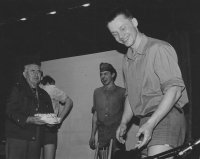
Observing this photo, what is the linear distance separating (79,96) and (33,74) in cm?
237

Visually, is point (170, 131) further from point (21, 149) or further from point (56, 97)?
point (56, 97)

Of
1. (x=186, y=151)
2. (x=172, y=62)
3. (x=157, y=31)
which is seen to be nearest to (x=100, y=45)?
(x=157, y=31)

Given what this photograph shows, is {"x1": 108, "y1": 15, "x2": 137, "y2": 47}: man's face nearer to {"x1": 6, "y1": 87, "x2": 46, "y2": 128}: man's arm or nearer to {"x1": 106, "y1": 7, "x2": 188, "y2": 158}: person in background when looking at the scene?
{"x1": 106, "y1": 7, "x2": 188, "y2": 158}: person in background

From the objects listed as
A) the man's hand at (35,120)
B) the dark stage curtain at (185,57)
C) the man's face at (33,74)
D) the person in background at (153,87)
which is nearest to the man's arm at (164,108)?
the person in background at (153,87)

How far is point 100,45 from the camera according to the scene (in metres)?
5.52

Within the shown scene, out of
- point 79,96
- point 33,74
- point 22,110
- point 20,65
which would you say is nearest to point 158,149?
point 22,110

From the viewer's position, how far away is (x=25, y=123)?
10.4 ft

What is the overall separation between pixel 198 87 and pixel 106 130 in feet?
5.41

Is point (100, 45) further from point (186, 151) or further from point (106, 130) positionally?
point (186, 151)

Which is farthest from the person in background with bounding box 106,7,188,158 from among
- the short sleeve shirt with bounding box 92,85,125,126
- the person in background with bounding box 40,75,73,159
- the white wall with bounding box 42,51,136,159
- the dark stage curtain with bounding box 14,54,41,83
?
the dark stage curtain with bounding box 14,54,41,83

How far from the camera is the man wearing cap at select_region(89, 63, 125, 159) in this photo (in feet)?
14.3

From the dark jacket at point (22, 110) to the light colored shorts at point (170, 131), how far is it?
2.01 metres

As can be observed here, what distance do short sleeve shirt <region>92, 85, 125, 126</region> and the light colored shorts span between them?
2816mm

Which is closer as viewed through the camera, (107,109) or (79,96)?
(107,109)
